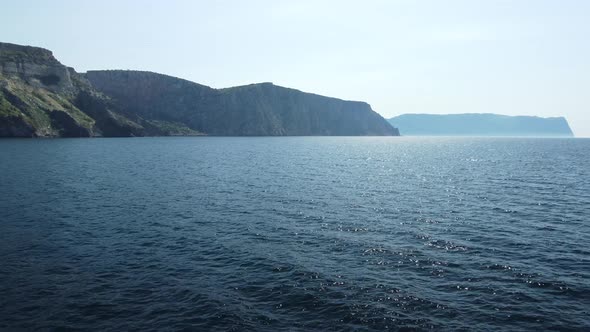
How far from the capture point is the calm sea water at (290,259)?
25812mm

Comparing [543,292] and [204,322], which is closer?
[204,322]

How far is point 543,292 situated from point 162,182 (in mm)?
74147

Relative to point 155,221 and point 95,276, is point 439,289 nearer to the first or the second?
point 95,276

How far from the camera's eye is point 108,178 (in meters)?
85.3

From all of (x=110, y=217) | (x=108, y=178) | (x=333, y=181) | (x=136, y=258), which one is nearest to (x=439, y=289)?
(x=136, y=258)

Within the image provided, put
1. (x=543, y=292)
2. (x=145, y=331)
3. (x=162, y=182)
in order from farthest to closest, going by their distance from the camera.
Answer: (x=162, y=182), (x=543, y=292), (x=145, y=331)

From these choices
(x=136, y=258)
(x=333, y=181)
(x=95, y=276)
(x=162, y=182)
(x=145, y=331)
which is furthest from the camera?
(x=333, y=181)

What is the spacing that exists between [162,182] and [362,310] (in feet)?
221

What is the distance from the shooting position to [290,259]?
120 ft

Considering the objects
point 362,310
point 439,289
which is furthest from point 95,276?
point 439,289

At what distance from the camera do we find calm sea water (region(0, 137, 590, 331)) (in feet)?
84.7

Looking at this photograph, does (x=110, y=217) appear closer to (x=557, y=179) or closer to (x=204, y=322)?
(x=204, y=322)

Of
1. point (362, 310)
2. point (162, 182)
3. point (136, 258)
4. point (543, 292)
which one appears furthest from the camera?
point (162, 182)

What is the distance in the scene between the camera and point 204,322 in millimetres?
24797
